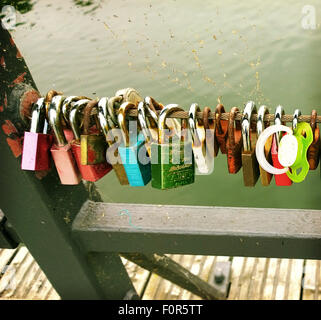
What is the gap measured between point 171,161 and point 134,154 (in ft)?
0.32

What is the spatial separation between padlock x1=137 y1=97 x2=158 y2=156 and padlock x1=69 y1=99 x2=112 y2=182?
14cm

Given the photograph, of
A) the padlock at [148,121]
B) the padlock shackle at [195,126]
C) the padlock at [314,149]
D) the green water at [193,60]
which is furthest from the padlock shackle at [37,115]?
the green water at [193,60]

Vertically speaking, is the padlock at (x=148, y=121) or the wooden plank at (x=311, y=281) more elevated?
the padlock at (x=148, y=121)

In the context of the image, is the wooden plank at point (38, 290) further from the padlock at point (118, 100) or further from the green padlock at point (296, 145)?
the green padlock at point (296, 145)

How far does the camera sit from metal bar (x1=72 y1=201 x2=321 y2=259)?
1.20 metres

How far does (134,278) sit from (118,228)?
1339 mm

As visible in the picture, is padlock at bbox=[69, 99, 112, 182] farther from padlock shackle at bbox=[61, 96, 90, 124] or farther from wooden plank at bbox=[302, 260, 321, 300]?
wooden plank at bbox=[302, 260, 321, 300]

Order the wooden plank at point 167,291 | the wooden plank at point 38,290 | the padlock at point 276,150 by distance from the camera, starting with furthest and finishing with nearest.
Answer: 1. the wooden plank at point 38,290
2. the wooden plank at point 167,291
3. the padlock at point 276,150

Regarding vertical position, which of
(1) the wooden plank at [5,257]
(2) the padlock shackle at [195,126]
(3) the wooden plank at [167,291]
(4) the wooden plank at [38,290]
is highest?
(2) the padlock shackle at [195,126]

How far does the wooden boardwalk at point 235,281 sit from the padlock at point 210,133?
1505 mm

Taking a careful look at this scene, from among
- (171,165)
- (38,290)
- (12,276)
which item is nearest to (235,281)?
(38,290)

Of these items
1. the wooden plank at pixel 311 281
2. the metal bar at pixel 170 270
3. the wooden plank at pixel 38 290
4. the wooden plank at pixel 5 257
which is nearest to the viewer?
the metal bar at pixel 170 270

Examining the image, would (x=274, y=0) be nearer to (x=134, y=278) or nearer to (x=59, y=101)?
(x=134, y=278)

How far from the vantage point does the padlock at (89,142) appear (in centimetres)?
113
